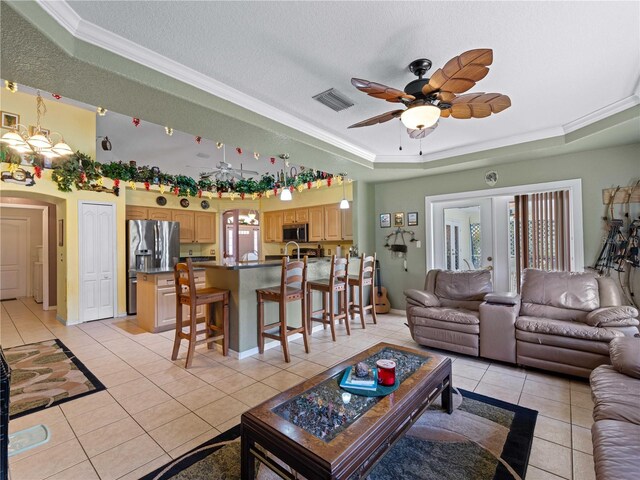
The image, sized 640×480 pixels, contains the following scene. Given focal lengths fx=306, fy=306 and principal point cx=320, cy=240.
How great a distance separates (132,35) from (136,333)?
391 centimetres

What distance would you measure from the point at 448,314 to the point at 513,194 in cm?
228

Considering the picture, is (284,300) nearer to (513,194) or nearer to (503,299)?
(503,299)

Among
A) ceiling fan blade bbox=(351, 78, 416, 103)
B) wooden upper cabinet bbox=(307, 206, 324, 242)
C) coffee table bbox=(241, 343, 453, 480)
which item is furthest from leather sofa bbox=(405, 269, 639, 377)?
wooden upper cabinet bbox=(307, 206, 324, 242)

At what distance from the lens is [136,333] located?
4457 millimetres

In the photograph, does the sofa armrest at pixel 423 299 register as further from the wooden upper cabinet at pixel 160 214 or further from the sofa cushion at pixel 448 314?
the wooden upper cabinet at pixel 160 214

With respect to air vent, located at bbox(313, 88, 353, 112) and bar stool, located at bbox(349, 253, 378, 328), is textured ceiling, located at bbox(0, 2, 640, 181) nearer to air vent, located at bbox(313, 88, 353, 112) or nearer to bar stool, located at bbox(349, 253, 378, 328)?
air vent, located at bbox(313, 88, 353, 112)

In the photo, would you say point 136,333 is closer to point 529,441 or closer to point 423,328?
point 423,328

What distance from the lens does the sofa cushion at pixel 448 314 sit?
3.35 m

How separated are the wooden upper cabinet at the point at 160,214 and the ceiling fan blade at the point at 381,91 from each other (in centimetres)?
624

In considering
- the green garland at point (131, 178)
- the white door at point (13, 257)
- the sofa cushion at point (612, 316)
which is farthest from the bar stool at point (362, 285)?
the white door at point (13, 257)

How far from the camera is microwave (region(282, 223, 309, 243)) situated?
6976 mm

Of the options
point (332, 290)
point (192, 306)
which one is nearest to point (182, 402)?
point (192, 306)

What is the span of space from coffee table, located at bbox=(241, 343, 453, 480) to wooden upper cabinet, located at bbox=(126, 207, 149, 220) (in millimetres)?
6372

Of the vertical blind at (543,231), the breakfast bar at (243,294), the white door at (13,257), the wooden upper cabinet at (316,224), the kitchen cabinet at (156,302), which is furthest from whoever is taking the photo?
the white door at (13,257)
